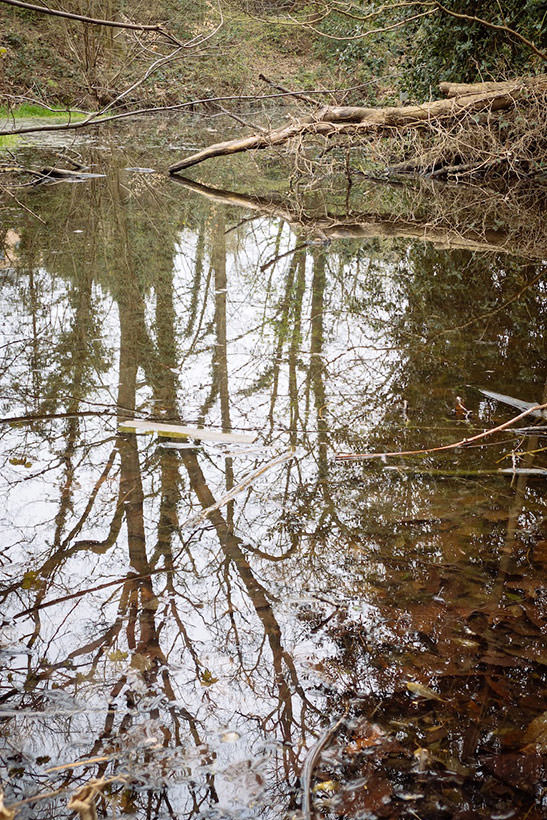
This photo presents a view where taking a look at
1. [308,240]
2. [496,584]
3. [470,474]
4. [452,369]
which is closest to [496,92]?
[308,240]

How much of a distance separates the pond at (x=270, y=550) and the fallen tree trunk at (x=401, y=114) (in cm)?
512

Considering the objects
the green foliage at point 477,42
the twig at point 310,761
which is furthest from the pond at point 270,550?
the green foliage at point 477,42

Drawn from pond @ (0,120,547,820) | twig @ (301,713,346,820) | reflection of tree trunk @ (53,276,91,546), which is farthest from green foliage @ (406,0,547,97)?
twig @ (301,713,346,820)

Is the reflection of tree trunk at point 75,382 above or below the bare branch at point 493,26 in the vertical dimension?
below

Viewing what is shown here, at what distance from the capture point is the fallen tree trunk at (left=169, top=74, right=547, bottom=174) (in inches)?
408

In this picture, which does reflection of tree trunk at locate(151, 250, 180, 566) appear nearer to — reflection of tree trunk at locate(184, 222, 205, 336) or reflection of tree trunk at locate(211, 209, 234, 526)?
reflection of tree trunk at locate(184, 222, 205, 336)

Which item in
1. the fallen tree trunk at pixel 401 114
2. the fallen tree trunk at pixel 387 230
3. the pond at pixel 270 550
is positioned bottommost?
the pond at pixel 270 550

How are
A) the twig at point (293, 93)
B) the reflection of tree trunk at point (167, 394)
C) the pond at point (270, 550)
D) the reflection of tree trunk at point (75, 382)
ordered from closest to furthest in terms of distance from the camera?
the pond at point (270, 550), the reflection of tree trunk at point (167, 394), the reflection of tree trunk at point (75, 382), the twig at point (293, 93)

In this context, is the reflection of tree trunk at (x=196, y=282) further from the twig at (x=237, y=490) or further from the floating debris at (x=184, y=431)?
the twig at (x=237, y=490)

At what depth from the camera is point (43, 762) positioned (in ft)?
5.85

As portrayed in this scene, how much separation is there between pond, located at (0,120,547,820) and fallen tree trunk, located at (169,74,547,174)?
5.12 m

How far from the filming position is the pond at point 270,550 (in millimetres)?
1794

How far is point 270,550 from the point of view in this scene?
2764 millimetres

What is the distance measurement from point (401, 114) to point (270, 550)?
31.3 ft
